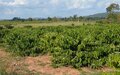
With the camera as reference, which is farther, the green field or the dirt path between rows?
the green field

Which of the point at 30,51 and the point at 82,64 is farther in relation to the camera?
the point at 30,51

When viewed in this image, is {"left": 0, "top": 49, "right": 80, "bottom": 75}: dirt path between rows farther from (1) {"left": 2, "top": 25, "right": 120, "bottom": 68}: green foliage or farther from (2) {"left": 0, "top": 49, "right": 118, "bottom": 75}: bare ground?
(1) {"left": 2, "top": 25, "right": 120, "bottom": 68}: green foliage

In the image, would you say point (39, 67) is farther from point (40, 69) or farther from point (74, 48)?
point (74, 48)

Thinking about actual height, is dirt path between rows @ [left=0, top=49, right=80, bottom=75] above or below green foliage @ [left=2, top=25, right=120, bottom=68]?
below

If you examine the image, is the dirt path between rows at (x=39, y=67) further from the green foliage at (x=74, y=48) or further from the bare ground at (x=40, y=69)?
the green foliage at (x=74, y=48)

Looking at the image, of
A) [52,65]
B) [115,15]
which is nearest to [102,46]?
[52,65]

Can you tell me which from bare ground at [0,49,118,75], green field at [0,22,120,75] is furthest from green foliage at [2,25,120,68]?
bare ground at [0,49,118,75]

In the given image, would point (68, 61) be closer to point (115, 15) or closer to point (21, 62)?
point (21, 62)

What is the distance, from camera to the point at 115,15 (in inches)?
2808

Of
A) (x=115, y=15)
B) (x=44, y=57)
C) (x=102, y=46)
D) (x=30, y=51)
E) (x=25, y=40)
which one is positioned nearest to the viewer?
(x=102, y=46)

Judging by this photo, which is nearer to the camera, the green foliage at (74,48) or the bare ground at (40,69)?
the bare ground at (40,69)

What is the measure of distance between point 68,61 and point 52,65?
771 millimetres

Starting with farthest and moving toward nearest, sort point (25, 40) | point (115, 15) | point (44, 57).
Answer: point (115, 15) < point (25, 40) < point (44, 57)

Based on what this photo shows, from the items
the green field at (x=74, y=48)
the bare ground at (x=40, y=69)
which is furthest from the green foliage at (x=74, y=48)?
the bare ground at (x=40, y=69)
